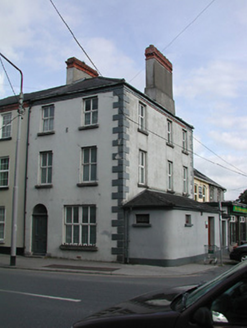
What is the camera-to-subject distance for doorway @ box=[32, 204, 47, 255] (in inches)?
800

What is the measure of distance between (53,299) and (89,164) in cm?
1147

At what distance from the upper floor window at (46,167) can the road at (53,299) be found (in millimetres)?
8927

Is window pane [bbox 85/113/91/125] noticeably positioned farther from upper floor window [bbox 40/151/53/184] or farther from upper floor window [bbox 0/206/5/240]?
upper floor window [bbox 0/206/5/240]

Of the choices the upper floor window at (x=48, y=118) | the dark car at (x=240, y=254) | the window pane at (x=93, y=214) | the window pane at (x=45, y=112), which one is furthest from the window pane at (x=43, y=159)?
the dark car at (x=240, y=254)

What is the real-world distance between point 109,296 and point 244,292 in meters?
6.43

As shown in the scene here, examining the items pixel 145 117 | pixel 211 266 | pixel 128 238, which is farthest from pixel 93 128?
pixel 211 266

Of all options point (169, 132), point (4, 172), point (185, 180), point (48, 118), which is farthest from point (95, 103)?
point (185, 180)

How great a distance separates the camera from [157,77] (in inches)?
891

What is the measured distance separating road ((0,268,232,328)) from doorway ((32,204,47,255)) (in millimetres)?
7974

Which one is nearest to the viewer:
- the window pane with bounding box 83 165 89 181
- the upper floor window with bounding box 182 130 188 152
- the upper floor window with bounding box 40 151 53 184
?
the window pane with bounding box 83 165 89 181

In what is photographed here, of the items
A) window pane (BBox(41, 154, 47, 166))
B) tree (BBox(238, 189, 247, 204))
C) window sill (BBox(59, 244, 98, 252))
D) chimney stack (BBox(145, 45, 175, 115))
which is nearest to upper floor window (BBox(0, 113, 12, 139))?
window pane (BBox(41, 154, 47, 166))

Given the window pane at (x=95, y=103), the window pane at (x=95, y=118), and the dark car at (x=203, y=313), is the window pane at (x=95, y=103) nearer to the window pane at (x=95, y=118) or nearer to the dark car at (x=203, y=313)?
the window pane at (x=95, y=118)

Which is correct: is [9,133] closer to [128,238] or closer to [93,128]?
[93,128]

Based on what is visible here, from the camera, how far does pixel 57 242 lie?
1956 cm
